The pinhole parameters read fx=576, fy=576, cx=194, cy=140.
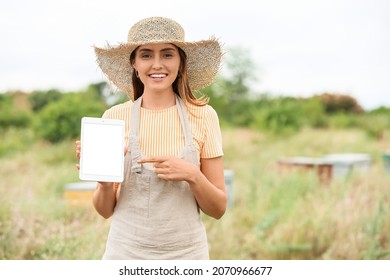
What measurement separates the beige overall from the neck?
0.05 m

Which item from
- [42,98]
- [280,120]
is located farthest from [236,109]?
[42,98]

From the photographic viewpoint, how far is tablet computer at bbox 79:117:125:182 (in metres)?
1.95

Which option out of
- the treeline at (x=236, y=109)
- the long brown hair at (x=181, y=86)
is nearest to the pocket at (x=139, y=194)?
the long brown hair at (x=181, y=86)

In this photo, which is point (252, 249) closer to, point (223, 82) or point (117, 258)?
point (117, 258)

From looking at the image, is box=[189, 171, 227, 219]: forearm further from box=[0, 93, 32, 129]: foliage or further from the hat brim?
box=[0, 93, 32, 129]: foliage

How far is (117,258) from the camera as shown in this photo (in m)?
2.12

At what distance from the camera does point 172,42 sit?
2113 millimetres

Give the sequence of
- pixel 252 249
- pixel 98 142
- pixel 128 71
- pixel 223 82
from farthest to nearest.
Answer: pixel 223 82
pixel 252 249
pixel 128 71
pixel 98 142

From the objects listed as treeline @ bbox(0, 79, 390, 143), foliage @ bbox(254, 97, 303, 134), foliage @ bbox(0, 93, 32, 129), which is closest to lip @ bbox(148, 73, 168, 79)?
treeline @ bbox(0, 79, 390, 143)

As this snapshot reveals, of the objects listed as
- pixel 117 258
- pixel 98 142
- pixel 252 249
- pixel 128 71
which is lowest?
pixel 252 249

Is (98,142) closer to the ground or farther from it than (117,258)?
farther from it

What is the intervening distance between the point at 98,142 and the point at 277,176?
502cm

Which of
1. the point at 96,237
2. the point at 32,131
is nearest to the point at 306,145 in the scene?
the point at 32,131
